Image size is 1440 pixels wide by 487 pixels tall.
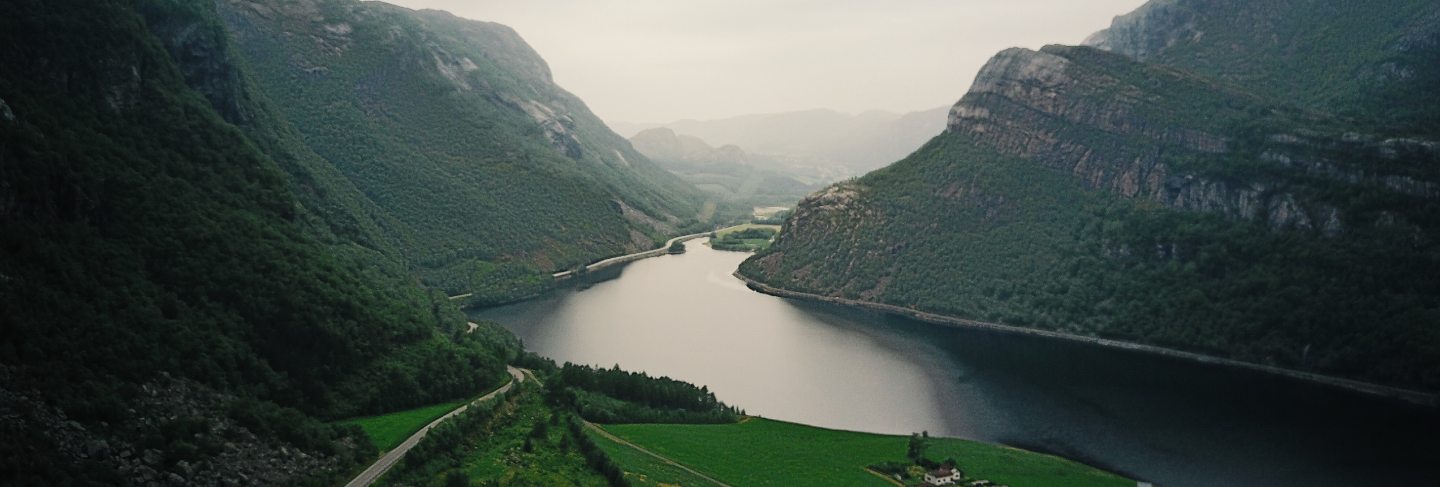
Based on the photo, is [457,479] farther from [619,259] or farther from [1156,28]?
[1156,28]

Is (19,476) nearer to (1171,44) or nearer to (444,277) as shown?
(444,277)

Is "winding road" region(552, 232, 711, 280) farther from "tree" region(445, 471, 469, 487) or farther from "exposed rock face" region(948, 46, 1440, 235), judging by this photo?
"tree" region(445, 471, 469, 487)

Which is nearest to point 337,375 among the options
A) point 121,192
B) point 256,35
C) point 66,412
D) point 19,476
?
point 121,192

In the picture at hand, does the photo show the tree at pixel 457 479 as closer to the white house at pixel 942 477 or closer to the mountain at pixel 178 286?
the mountain at pixel 178 286

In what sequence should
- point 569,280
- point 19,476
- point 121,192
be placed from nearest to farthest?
point 19,476
point 121,192
point 569,280

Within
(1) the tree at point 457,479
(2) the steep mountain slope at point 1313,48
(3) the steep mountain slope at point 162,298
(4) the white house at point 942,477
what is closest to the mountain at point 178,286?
(3) the steep mountain slope at point 162,298

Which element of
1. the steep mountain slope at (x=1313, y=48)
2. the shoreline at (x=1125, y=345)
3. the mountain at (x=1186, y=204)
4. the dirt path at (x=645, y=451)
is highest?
the steep mountain slope at (x=1313, y=48)
